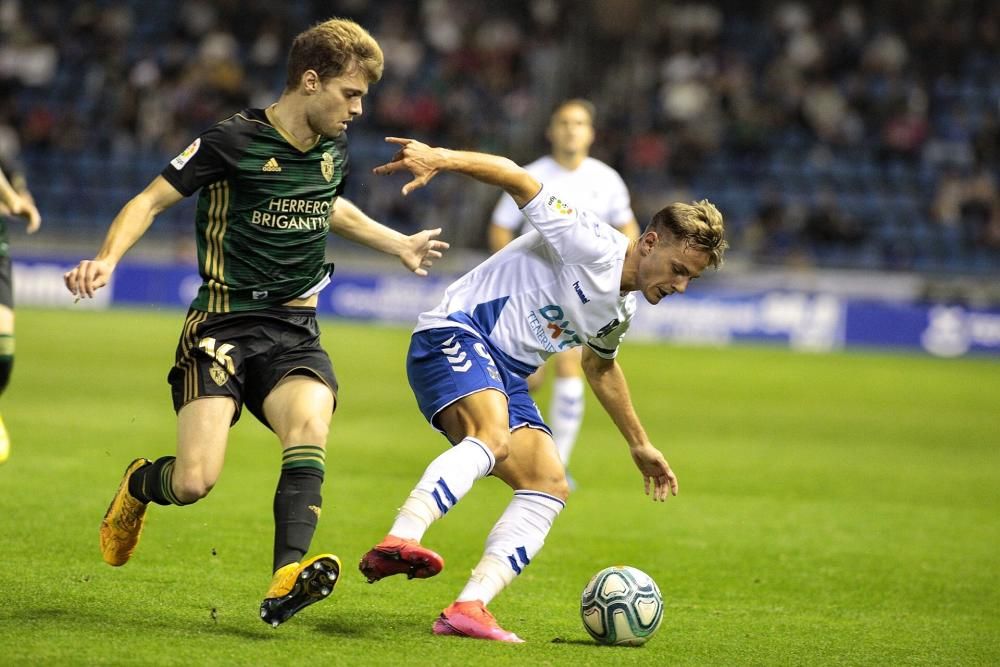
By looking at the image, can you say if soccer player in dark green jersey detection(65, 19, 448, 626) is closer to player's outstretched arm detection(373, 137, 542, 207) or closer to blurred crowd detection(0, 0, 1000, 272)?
player's outstretched arm detection(373, 137, 542, 207)

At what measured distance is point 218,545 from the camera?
6.88 metres

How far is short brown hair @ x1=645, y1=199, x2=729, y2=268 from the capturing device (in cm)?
518

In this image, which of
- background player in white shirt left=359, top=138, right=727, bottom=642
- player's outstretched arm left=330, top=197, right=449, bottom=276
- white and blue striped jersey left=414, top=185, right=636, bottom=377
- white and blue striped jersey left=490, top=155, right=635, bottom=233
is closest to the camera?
background player in white shirt left=359, top=138, right=727, bottom=642

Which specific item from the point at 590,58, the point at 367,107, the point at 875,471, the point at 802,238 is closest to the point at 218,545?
the point at 875,471

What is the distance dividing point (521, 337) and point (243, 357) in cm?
114

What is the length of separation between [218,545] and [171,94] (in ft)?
69.2

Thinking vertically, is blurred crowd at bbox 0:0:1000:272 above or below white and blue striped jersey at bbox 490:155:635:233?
above

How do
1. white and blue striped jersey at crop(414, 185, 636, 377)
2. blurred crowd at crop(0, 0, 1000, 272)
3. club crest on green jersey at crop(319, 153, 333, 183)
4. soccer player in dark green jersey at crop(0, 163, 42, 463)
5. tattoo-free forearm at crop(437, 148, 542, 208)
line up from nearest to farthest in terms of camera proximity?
tattoo-free forearm at crop(437, 148, 542, 208) < white and blue striped jersey at crop(414, 185, 636, 377) < club crest on green jersey at crop(319, 153, 333, 183) < soccer player in dark green jersey at crop(0, 163, 42, 463) < blurred crowd at crop(0, 0, 1000, 272)

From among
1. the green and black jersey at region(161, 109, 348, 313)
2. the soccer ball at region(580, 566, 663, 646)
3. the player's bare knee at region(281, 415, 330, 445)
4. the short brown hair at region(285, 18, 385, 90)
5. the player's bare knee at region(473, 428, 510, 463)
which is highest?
the short brown hair at region(285, 18, 385, 90)

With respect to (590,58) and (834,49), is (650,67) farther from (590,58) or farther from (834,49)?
(834,49)

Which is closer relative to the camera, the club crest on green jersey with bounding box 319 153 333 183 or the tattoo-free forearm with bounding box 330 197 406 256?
the club crest on green jersey with bounding box 319 153 333 183

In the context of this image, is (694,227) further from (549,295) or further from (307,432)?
(307,432)

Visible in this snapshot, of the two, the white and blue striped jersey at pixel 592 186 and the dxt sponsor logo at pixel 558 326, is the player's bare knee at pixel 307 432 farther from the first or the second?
the white and blue striped jersey at pixel 592 186

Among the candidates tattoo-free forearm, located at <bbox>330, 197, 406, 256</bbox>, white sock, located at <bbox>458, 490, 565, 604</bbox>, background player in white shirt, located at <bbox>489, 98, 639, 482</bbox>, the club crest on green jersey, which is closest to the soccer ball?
white sock, located at <bbox>458, 490, 565, 604</bbox>
